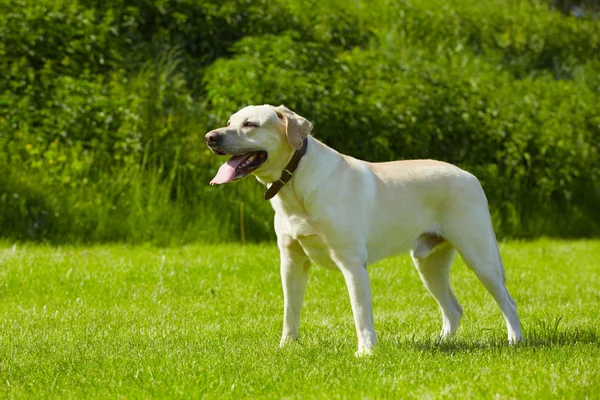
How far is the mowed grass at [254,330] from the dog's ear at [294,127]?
3.79ft

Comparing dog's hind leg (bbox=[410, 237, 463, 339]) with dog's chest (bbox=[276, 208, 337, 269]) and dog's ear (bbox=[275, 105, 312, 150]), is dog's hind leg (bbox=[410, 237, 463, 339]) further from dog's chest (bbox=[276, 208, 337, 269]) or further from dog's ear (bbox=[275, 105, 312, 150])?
dog's ear (bbox=[275, 105, 312, 150])

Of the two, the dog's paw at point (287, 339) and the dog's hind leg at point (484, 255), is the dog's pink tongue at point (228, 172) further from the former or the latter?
the dog's hind leg at point (484, 255)

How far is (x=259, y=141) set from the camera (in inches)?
194

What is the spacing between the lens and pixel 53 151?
9.84 m

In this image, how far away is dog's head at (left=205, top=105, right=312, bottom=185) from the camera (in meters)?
4.88

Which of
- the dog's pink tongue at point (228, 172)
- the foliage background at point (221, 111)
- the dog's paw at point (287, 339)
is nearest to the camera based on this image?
the dog's pink tongue at point (228, 172)

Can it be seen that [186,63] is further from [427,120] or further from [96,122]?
[427,120]

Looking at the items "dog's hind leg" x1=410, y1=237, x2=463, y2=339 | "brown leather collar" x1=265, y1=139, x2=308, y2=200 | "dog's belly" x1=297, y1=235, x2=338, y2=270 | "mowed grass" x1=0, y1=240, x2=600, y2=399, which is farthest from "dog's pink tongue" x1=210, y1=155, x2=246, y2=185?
"dog's hind leg" x1=410, y1=237, x2=463, y2=339

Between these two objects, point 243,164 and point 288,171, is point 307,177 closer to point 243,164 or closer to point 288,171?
point 288,171

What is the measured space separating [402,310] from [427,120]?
5088 mm

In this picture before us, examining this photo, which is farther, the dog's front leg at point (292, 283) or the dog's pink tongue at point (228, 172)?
the dog's front leg at point (292, 283)

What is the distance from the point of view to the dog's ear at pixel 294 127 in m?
4.91

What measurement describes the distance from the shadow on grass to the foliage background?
4697mm

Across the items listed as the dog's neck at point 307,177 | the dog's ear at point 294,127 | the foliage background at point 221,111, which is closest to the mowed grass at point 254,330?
the foliage background at point 221,111
